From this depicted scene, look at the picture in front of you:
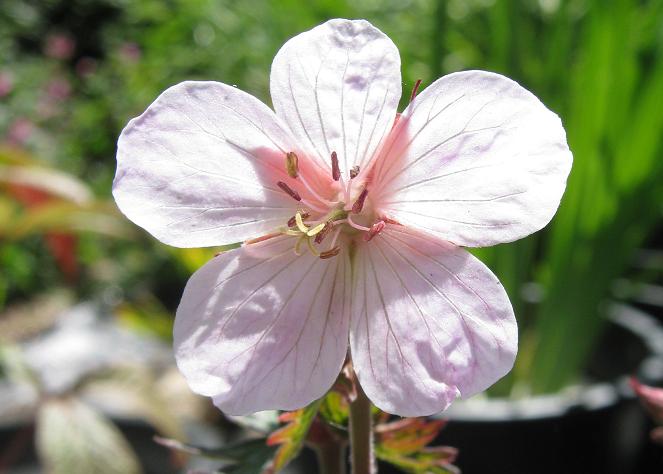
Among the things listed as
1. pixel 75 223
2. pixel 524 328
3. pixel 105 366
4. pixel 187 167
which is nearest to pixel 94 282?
pixel 75 223

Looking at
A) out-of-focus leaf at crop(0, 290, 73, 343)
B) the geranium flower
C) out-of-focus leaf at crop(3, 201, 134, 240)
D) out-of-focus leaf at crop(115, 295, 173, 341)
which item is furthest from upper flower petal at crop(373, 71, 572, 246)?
out-of-focus leaf at crop(0, 290, 73, 343)

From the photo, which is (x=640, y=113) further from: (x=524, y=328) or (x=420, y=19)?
(x=420, y=19)

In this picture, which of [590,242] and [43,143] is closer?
[590,242]

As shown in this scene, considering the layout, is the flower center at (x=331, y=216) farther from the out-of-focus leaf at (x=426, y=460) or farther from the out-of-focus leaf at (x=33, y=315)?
the out-of-focus leaf at (x=33, y=315)

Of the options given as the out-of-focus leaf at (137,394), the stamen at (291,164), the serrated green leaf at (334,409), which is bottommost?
the out-of-focus leaf at (137,394)

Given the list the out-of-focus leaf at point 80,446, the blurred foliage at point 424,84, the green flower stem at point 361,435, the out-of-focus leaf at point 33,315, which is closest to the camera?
the green flower stem at point 361,435

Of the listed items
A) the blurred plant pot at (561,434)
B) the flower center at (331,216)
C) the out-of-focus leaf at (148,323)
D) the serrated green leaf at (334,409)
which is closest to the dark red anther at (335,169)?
the flower center at (331,216)

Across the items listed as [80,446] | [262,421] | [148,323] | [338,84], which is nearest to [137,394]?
[80,446]

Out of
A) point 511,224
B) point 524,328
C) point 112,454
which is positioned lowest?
point 112,454
